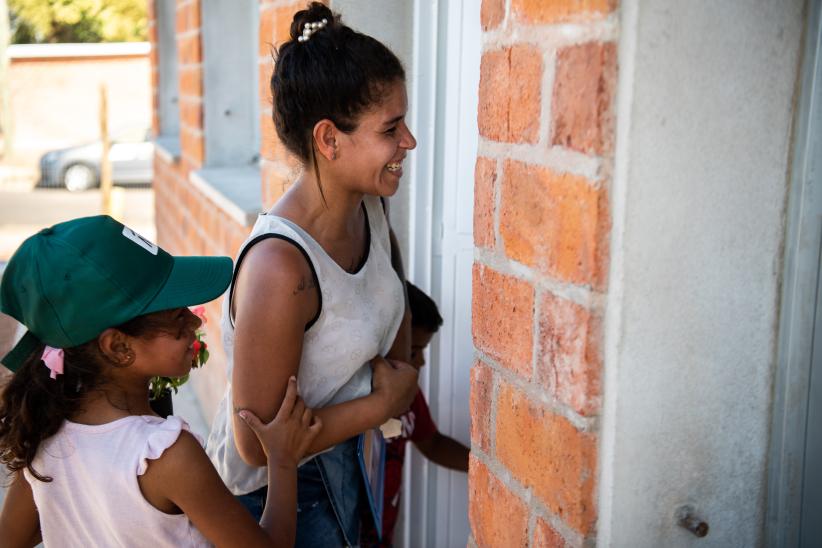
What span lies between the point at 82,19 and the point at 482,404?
3039 cm

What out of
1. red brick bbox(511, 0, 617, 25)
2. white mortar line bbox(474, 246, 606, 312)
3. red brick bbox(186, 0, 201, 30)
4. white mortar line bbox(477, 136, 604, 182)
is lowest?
white mortar line bbox(474, 246, 606, 312)

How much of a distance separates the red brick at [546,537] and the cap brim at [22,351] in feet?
3.33

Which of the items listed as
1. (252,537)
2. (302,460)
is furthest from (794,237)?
(302,460)

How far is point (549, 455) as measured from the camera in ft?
4.32

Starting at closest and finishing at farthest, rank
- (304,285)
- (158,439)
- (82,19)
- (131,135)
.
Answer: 1. (158,439)
2. (304,285)
3. (131,135)
4. (82,19)

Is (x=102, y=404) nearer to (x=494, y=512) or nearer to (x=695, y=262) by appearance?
(x=494, y=512)

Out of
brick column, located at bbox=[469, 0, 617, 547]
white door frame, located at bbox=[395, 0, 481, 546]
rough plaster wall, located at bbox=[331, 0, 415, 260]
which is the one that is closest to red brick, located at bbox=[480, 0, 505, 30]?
brick column, located at bbox=[469, 0, 617, 547]

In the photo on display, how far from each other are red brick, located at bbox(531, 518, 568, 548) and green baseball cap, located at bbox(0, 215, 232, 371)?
0.82 meters

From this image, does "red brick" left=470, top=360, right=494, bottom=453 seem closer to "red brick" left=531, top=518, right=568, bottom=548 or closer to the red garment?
"red brick" left=531, top=518, right=568, bottom=548

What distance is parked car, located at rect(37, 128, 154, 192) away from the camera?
1788 centimetres

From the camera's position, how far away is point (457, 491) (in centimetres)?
306

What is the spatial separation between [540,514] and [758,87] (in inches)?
26.4

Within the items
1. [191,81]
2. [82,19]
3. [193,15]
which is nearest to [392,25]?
[193,15]

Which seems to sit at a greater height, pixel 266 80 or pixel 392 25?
pixel 392 25
